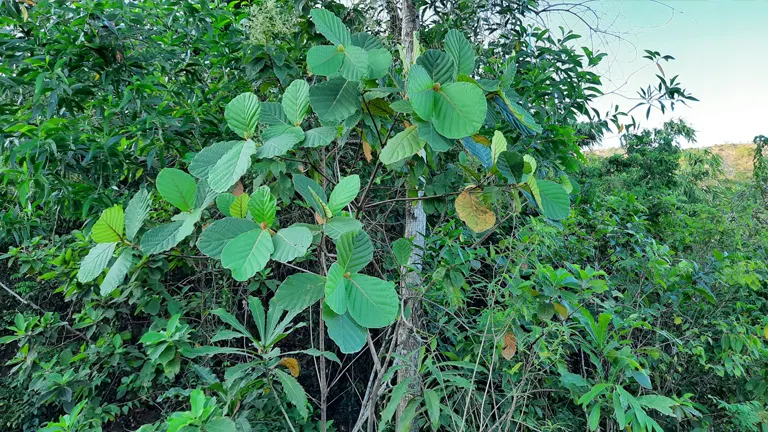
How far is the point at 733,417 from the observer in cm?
190

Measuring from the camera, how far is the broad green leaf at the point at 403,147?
666 millimetres

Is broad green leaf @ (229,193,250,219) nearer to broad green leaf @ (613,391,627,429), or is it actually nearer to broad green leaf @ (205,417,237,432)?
broad green leaf @ (205,417,237,432)

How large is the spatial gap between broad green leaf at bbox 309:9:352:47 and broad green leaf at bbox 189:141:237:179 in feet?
0.77

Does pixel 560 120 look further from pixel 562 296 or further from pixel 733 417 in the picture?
pixel 733 417

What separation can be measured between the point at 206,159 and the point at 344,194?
0.80 feet

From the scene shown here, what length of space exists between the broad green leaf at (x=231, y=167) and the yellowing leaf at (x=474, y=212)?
1.26ft

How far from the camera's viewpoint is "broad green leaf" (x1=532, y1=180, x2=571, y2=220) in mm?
713

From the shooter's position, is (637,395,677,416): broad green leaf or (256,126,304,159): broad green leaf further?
(637,395,677,416): broad green leaf

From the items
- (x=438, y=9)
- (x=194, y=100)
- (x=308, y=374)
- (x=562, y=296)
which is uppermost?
(x=438, y=9)

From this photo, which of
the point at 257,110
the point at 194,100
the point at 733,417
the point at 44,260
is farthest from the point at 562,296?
the point at 44,260

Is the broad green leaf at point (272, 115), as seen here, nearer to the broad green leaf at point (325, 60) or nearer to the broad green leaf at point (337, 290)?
the broad green leaf at point (325, 60)

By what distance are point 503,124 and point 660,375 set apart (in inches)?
64.9

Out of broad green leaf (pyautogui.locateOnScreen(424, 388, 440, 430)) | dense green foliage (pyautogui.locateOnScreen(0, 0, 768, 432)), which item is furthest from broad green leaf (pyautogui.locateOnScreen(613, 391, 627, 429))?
broad green leaf (pyautogui.locateOnScreen(424, 388, 440, 430))

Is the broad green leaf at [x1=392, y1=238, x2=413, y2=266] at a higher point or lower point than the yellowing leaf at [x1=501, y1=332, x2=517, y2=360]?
higher
